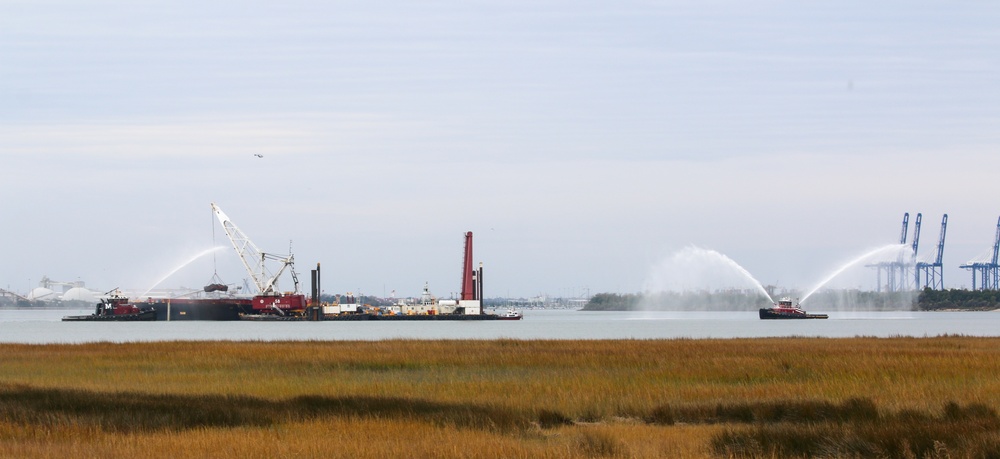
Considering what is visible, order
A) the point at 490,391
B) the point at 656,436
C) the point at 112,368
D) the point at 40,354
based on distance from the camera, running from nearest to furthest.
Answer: the point at 656,436 → the point at 490,391 → the point at 112,368 → the point at 40,354

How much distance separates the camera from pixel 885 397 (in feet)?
108

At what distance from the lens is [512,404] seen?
3238 cm

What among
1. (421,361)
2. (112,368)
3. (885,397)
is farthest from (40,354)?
(885,397)

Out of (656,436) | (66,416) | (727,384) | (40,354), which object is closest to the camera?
(656,436)

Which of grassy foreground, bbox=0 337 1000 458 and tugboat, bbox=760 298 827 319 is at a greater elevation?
grassy foreground, bbox=0 337 1000 458

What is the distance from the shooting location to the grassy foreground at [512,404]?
22734mm

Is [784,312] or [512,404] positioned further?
[784,312]

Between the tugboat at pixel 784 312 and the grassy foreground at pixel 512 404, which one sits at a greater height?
the grassy foreground at pixel 512 404

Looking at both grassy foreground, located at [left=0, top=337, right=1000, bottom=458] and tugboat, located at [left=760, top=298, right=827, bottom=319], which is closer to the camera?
grassy foreground, located at [left=0, top=337, right=1000, bottom=458]

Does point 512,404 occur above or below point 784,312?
above

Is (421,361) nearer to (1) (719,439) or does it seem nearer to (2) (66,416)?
(2) (66,416)

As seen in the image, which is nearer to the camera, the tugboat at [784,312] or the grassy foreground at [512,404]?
the grassy foreground at [512,404]

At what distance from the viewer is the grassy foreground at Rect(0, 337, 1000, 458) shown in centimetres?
2273

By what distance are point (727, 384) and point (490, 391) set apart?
27.1ft
